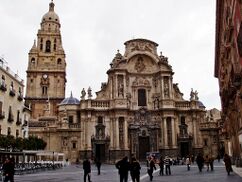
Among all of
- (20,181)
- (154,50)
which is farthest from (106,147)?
(20,181)

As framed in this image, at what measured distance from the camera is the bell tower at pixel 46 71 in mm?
72188

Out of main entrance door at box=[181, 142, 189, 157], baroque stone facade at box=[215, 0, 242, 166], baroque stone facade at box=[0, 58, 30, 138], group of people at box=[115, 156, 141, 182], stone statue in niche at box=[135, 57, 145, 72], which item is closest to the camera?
group of people at box=[115, 156, 141, 182]

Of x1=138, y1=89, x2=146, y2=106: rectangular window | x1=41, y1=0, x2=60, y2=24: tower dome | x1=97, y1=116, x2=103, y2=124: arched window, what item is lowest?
x1=97, y1=116, x2=103, y2=124: arched window

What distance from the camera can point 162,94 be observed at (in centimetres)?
5341

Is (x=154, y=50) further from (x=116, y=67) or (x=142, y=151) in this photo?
(x=142, y=151)

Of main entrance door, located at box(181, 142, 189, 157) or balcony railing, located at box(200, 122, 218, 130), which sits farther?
balcony railing, located at box(200, 122, 218, 130)

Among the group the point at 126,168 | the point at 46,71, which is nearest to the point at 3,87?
the point at 126,168

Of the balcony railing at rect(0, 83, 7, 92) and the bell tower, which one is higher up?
the bell tower

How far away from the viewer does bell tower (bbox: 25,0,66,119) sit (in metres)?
72.2

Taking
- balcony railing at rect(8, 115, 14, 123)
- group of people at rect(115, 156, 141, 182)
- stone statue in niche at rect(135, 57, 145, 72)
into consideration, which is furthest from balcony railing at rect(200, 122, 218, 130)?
group of people at rect(115, 156, 141, 182)

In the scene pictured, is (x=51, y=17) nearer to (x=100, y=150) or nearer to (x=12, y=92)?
(x=100, y=150)

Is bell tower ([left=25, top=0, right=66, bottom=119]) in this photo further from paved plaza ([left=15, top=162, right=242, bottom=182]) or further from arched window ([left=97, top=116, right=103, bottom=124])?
paved plaza ([left=15, top=162, right=242, bottom=182])

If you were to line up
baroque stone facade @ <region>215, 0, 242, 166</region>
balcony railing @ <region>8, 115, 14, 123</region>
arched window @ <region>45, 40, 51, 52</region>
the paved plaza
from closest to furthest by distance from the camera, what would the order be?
baroque stone facade @ <region>215, 0, 242, 166</region> → the paved plaza → balcony railing @ <region>8, 115, 14, 123</region> → arched window @ <region>45, 40, 51, 52</region>

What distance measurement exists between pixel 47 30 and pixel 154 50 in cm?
3550
